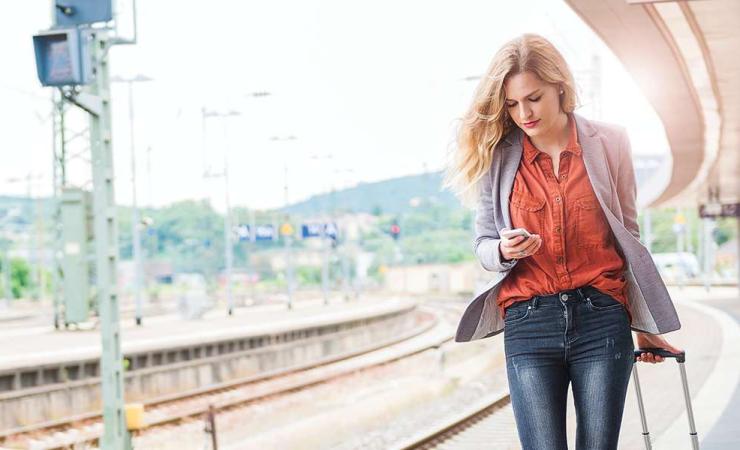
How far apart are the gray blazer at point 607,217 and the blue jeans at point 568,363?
119 millimetres

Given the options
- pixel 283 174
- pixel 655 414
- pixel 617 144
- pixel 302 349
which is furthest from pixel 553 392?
pixel 283 174

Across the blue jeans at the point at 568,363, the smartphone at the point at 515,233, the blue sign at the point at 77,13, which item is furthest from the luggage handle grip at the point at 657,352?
the blue sign at the point at 77,13

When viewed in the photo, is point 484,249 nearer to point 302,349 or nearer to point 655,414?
point 655,414

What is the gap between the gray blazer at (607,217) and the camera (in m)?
2.80

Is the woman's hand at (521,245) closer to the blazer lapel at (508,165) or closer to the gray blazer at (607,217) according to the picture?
the gray blazer at (607,217)

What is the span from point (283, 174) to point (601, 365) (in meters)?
39.8

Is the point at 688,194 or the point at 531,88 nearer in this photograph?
the point at 531,88

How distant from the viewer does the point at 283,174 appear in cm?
4225

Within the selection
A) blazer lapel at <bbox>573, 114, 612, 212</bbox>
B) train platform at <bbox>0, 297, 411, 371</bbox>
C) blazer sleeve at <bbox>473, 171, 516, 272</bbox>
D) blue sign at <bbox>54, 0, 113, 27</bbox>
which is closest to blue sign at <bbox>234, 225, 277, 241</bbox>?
train platform at <bbox>0, 297, 411, 371</bbox>

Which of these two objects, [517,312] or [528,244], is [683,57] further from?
[528,244]

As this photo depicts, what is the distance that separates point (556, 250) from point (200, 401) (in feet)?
50.6

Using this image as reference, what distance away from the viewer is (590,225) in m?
2.79

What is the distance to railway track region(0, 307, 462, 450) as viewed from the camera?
13344 millimetres

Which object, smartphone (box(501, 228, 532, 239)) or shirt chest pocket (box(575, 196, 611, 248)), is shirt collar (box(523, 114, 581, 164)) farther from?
smartphone (box(501, 228, 532, 239))
